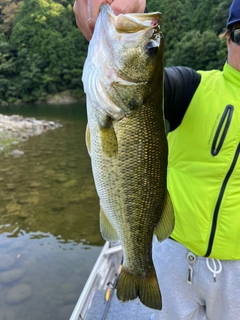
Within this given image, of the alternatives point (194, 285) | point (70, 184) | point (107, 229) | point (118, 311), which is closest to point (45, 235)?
point (70, 184)

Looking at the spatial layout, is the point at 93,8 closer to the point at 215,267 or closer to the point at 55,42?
the point at 215,267

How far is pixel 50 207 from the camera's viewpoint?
27.9 feet

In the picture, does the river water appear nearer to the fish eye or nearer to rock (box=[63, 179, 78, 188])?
rock (box=[63, 179, 78, 188])

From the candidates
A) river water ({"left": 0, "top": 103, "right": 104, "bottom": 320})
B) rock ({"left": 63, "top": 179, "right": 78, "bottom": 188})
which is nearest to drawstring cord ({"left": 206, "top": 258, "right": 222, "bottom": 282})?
river water ({"left": 0, "top": 103, "right": 104, "bottom": 320})

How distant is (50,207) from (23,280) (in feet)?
9.66

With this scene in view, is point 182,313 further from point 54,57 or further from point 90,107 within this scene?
point 54,57

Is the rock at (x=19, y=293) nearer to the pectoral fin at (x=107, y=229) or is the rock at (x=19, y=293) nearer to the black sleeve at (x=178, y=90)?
the pectoral fin at (x=107, y=229)

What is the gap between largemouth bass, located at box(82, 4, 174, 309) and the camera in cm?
124

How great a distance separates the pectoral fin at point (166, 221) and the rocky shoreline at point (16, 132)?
12757 millimetres

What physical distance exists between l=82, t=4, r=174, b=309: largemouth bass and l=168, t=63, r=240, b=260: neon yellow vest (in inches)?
11.0

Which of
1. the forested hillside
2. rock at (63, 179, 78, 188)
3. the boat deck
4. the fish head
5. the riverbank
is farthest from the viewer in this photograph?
the riverbank

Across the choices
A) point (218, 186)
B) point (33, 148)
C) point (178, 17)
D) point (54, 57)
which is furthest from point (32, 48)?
point (218, 186)

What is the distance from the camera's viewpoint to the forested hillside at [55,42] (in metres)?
37.1

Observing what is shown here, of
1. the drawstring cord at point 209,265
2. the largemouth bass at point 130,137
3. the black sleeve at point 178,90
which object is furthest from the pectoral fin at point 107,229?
the black sleeve at point 178,90
